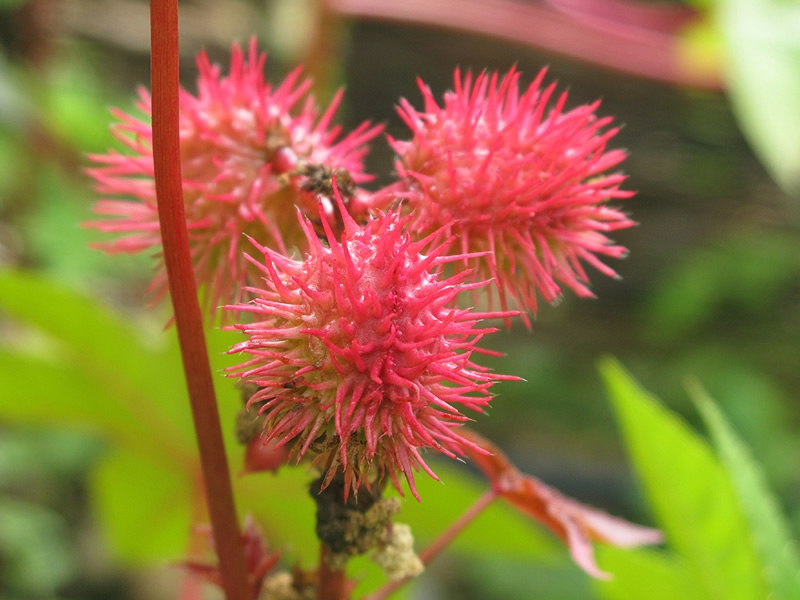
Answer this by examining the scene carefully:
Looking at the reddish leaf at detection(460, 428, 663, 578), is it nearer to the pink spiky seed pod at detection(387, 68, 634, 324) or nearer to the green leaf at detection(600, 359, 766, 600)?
the green leaf at detection(600, 359, 766, 600)

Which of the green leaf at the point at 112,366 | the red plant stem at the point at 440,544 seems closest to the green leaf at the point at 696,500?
the red plant stem at the point at 440,544

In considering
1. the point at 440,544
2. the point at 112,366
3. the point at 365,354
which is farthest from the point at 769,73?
the point at 112,366

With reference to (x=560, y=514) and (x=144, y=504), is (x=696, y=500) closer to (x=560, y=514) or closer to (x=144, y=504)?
(x=560, y=514)

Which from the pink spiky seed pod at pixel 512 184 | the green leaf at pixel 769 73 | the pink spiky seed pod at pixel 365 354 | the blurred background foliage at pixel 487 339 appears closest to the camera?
the pink spiky seed pod at pixel 365 354

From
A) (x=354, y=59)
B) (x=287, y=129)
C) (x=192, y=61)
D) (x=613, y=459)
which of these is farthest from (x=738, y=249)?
(x=287, y=129)

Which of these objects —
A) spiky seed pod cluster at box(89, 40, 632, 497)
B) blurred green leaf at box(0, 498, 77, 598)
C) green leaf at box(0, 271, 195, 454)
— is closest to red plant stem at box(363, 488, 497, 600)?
spiky seed pod cluster at box(89, 40, 632, 497)

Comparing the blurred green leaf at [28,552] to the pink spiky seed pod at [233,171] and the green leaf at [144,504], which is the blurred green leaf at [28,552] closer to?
the green leaf at [144,504]
